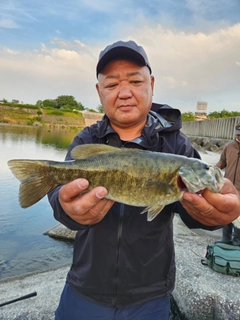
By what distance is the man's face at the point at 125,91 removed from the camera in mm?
2598

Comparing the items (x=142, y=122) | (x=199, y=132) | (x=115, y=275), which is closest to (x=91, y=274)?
(x=115, y=275)

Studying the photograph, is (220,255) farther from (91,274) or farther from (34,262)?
(34,262)

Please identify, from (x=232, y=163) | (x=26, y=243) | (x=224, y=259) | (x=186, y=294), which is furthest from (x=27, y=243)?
(x=232, y=163)

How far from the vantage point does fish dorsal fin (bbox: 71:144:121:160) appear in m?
2.45

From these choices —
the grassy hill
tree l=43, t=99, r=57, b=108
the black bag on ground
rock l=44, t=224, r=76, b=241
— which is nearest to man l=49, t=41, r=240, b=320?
the black bag on ground

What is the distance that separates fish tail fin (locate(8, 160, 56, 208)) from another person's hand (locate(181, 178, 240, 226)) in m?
1.14

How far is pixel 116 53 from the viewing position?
103 inches

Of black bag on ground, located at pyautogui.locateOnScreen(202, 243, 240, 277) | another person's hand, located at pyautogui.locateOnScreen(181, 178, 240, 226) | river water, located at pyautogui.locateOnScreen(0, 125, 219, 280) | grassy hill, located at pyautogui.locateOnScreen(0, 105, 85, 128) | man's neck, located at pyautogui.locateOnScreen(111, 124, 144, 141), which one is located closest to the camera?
another person's hand, located at pyautogui.locateOnScreen(181, 178, 240, 226)

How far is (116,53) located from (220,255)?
371cm

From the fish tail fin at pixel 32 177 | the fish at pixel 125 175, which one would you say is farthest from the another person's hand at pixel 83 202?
the fish tail fin at pixel 32 177

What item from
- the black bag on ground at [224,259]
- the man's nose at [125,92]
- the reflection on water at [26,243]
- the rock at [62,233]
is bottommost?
the reflection on water at [26,243]

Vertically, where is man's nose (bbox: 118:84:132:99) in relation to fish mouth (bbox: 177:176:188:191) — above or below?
above

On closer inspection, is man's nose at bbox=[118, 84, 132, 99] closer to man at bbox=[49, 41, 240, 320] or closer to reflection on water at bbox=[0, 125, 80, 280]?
man at bbox=[49, 41, 240, 320]

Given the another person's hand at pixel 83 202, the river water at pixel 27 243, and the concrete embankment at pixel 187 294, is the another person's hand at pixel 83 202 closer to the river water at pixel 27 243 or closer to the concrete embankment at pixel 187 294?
the concrete embankment at pixel 187 294
